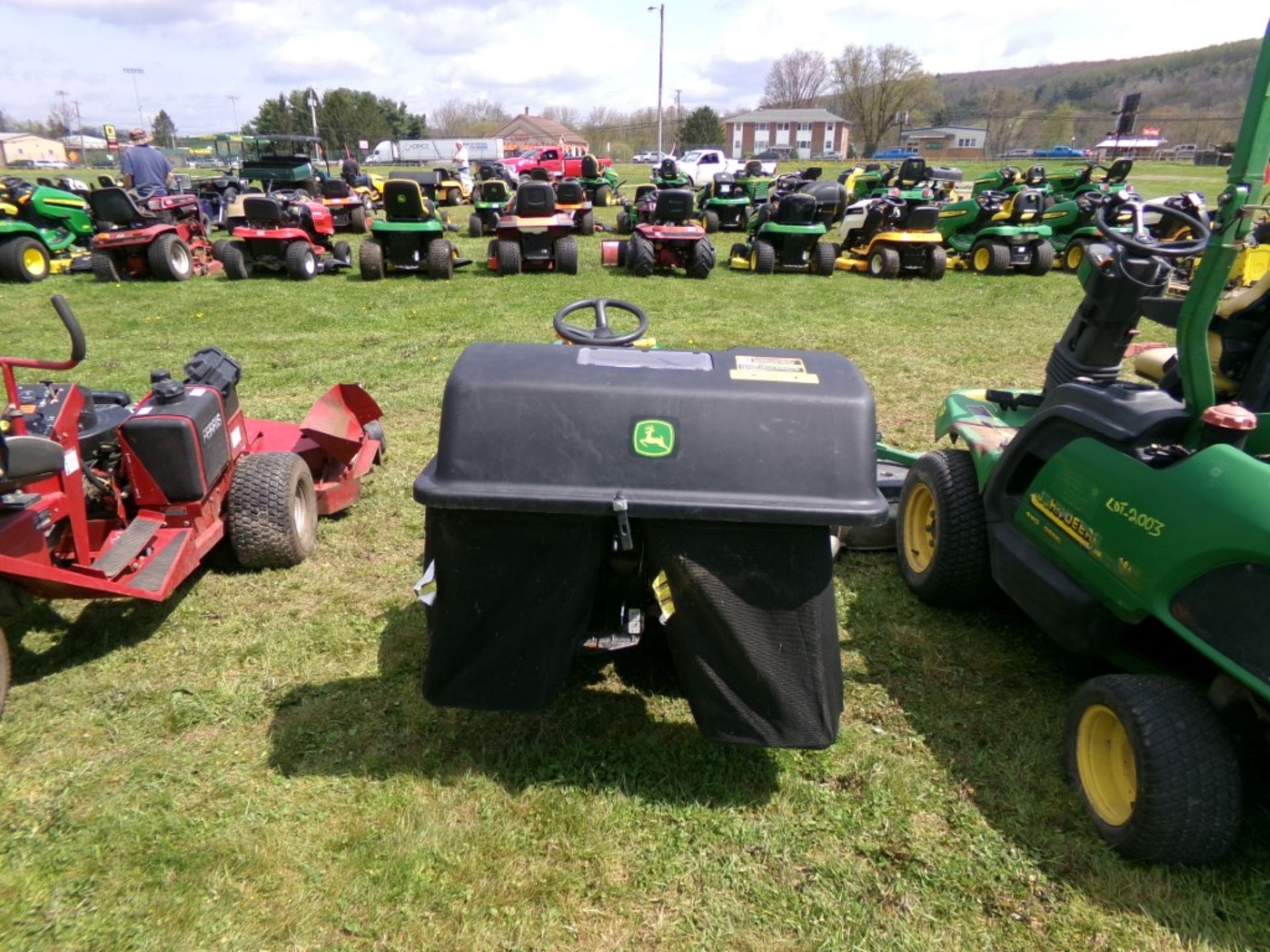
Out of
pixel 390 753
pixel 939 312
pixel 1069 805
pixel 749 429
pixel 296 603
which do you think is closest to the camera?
pixel 749 429

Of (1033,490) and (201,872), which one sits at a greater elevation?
(1033,490)

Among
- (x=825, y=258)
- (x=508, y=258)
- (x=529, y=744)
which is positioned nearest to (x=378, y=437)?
(x=529, y=744)

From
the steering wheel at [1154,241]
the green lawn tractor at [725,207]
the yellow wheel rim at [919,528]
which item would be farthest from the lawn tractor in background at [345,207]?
the steering wheel at [1154,241]

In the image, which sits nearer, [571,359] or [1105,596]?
[571,359]

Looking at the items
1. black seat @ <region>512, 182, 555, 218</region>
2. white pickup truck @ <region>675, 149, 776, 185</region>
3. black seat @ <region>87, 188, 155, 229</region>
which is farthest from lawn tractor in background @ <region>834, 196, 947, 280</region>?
white pickup truck @ <region>675, 149, 776, 185</region>

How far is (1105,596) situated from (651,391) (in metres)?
1.54

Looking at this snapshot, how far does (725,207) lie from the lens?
1630 centimetres

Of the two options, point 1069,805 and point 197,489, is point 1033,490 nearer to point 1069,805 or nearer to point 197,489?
point 1069,805

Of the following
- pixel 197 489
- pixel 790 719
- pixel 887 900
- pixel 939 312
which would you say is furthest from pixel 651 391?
pixel 939 312

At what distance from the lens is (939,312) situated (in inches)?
372

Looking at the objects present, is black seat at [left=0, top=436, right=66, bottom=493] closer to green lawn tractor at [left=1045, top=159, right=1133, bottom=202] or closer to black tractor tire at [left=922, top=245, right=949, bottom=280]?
black tractor tire at [left=922, top=245, right=949, bottom=280]

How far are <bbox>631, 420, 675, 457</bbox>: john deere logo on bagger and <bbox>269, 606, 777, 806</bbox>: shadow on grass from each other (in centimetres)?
101

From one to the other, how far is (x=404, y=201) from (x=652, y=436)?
31.7 ft

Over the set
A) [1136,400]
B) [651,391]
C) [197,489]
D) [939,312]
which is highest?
[651,391]
